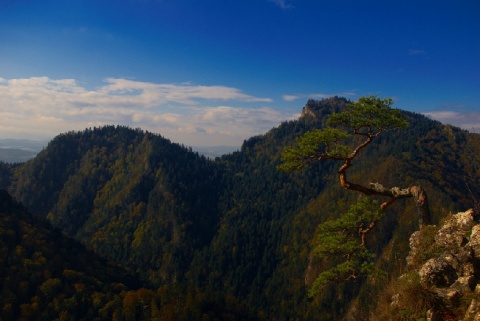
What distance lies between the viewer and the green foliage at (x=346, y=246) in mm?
20797

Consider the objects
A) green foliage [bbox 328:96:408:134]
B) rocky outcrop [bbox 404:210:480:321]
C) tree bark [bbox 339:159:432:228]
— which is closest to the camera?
rocky outcrop [bbox 404:210:480:321]

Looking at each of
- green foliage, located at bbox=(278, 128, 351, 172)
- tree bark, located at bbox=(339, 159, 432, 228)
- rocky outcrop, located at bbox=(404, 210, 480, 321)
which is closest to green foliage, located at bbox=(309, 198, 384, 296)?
tree bark, located at bbox=(339, 159, 432, 228)

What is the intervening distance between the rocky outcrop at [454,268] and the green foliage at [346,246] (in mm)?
3232

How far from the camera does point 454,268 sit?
1770cm

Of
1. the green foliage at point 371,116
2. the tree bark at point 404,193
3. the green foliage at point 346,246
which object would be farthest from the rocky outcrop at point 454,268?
the green foliage at point 371,116

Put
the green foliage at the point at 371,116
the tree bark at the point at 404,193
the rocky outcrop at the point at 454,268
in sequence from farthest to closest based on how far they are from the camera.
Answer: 1. the tree bark at the point at 404,193
2. the green foliage at the point at 371,116
3. the rocky outcrop at the point at 454,268

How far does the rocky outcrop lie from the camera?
15773mm

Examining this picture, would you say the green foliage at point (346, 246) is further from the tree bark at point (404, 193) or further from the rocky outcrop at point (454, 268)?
the rocky outcrop at point (454, 268)

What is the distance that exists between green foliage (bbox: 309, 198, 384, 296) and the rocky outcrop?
3.23 meters

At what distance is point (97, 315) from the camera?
139 m

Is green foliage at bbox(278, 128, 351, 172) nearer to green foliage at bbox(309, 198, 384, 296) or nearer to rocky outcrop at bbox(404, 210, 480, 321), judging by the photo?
green foliage at bbox(309, 198, 384, 296)

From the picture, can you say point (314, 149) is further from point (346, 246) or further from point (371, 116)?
point (346, 246)

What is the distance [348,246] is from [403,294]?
4.44m

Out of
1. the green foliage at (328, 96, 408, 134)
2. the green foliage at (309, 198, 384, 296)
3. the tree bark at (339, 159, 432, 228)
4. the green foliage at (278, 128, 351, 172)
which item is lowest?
the green foliage at (309, 198, 384, 296)
